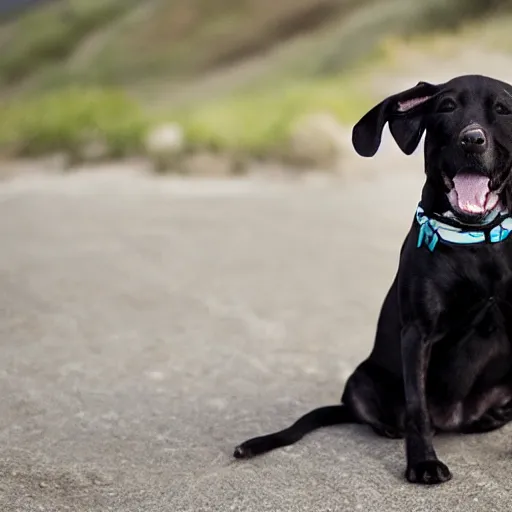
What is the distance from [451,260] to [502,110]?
0.39 meters

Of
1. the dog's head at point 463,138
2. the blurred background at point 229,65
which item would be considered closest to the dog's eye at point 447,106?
the dog's head at point 463,138

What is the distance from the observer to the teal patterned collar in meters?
2.56

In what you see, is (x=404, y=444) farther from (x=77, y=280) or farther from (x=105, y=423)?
(x=77, y=280)

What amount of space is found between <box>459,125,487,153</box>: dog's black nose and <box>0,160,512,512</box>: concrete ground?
84 centimetres

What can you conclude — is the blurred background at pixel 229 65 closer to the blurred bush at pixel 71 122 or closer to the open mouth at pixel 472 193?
the blurred bush at pixel 71 122

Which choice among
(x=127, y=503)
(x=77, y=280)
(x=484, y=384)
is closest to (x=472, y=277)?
(x=484, y=384)

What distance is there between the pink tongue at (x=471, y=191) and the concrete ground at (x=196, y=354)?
0.69 metres

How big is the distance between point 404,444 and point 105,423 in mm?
939

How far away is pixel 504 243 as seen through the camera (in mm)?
2574

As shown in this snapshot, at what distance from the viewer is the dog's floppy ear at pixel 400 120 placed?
2635 millimetres

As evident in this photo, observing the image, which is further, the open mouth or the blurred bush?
the blurred bush

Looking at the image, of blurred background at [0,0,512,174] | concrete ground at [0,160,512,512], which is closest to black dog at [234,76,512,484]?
concrete ground at [0,160,512,512]

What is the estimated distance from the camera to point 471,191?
252 cm

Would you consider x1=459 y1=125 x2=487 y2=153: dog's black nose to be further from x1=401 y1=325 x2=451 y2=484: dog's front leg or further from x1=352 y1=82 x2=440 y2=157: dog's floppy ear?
x1=401 y1=325 x2=451 y2=484: dog's front leg
